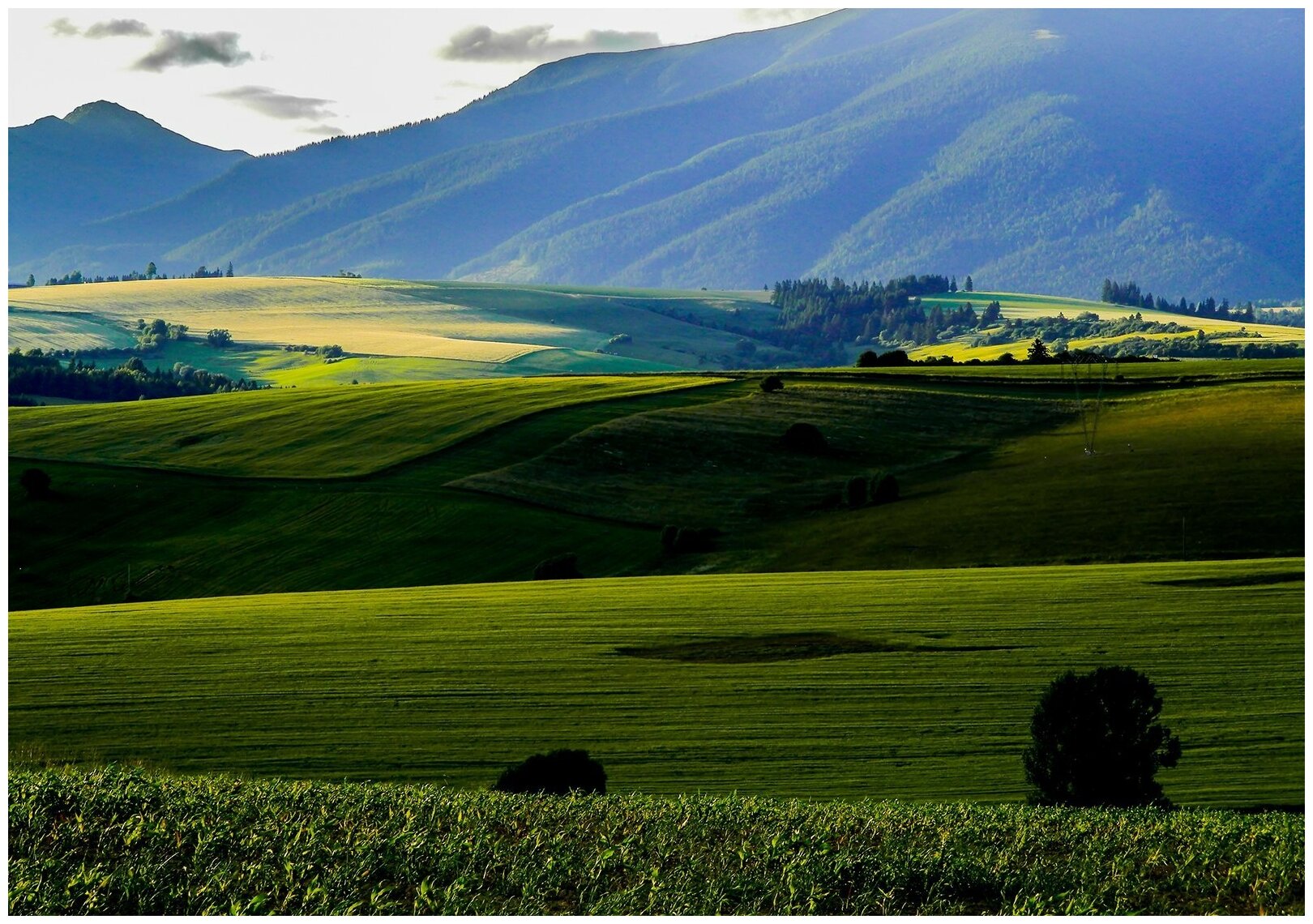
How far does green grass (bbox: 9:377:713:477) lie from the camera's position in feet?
270

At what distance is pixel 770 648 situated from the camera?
3512cm

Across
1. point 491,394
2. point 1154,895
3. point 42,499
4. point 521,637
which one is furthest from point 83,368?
point 1154,895

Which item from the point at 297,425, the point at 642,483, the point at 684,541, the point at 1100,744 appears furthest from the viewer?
the point at 297,425

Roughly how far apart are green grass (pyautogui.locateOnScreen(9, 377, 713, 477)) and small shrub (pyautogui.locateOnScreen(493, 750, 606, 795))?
56.1 m

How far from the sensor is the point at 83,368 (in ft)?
548

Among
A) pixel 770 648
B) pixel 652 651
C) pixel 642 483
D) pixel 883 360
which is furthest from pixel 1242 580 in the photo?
pixel 883 360

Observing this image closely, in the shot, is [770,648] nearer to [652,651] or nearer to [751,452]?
[652,651]

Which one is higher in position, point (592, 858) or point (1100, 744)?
point (592, 858)

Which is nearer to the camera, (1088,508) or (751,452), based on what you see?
(1088,508)

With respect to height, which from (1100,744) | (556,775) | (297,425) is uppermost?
(297,425)

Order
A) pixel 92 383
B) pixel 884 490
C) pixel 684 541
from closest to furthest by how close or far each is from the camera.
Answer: pixel 684 541 → pixel 884 490 → pixel 92 383

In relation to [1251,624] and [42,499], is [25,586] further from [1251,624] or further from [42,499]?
[1251,624]

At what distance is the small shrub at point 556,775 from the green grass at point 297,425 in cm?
5612

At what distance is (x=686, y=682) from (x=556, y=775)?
9399 mm
